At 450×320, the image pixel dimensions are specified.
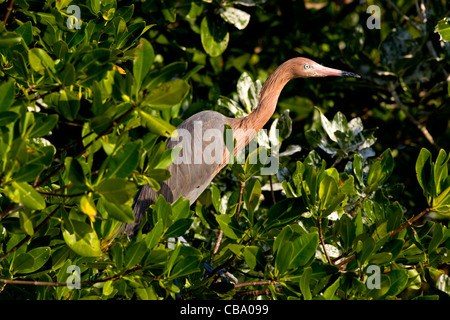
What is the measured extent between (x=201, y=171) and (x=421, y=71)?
1.77 metres

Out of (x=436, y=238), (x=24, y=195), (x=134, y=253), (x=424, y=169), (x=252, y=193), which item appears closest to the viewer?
(x=24, y=195)

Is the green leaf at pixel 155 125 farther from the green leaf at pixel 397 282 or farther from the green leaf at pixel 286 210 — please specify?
the green leaf at pixel 397 282

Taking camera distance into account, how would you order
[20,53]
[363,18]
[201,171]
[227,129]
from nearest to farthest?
[20,53] < [227,129] < [201,171] < [363,18]

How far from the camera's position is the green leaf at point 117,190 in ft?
4.78

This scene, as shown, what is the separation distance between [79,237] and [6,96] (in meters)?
0.51

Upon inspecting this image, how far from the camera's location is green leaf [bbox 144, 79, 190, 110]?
1457mm

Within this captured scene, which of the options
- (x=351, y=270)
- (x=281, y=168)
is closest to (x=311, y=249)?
(x=351, y=270)

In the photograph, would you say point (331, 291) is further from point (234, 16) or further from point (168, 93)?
point (234, 16)

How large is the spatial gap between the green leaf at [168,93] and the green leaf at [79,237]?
50cm

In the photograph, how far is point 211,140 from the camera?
346 cm

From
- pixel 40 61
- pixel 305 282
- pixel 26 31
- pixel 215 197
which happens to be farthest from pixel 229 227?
pixel 26 31

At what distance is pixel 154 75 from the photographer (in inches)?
58.7

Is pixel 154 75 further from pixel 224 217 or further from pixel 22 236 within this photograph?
pixel 22 236

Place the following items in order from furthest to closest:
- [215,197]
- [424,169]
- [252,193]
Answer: [215,197], [252,193], [424,169]
